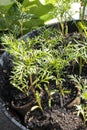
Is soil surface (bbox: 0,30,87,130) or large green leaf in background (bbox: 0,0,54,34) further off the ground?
large green leaf in background (bbox: 0,0,54,34)

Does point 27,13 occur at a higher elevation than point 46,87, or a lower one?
higher

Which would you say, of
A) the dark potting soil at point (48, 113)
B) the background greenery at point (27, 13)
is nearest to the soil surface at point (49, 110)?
the dark potting soil at point (48, 113)

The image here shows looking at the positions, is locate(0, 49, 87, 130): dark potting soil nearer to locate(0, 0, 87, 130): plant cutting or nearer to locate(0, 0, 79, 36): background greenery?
locate(0, 0, 87, 130): plant cutting

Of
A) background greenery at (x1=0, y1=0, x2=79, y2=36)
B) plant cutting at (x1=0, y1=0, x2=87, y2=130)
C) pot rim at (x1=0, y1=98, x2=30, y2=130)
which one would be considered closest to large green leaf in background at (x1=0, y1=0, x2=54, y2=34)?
background greenery at (x1=0, y1=0, x2=79, y2=36)

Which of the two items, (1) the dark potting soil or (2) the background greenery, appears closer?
(1) the dark potting soil

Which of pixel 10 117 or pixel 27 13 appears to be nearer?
pixel 10 117

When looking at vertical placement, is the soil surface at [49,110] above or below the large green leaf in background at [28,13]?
below

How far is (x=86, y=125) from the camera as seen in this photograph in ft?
3.03

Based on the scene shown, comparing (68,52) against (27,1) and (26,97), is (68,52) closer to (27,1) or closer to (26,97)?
(26,97)

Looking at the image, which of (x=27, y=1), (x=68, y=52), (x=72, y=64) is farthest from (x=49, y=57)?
(x=27, y=1)

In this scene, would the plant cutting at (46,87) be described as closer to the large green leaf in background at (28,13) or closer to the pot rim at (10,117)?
the pot rim at (10,117)

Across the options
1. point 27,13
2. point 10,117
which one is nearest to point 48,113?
point 10,117

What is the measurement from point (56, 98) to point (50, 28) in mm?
289

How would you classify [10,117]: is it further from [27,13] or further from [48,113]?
[27,13]
